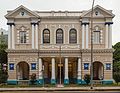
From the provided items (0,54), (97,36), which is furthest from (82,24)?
(0,54)

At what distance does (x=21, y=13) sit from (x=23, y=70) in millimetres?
9944

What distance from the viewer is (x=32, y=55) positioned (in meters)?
55.9

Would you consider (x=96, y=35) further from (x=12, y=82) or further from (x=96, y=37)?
(x=12, y=82)

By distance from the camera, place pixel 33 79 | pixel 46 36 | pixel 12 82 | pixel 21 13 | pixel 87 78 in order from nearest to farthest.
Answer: pixel 87 78, pixel 33 79, pixel 12 82, pixel 21 13, pixel 46 36

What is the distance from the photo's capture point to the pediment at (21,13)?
184ft

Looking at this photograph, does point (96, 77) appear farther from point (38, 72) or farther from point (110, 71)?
point (38, 72)

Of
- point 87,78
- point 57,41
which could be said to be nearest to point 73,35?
point 57,41

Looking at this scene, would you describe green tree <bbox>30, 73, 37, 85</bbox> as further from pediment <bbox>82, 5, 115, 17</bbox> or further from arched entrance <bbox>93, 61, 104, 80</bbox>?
pediment <bbox>82, 5, 115, 17</bbox>

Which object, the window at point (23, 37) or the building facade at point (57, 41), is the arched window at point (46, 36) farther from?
the window at point (23, 37)

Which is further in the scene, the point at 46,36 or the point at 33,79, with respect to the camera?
the point at 46,36

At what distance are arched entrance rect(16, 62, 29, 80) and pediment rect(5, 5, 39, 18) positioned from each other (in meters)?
7.76

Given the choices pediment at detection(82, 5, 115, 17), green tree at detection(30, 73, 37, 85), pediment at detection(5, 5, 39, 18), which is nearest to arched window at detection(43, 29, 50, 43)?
pediment at detection(5, 5, 39, 18)

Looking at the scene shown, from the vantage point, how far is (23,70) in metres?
59.8

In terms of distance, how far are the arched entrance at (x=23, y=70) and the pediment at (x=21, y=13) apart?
306 inches
